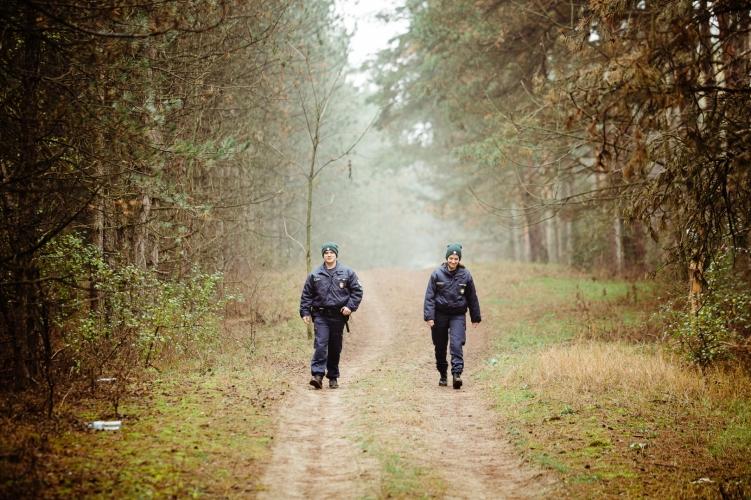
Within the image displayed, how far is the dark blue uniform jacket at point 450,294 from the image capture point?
9.78 metres

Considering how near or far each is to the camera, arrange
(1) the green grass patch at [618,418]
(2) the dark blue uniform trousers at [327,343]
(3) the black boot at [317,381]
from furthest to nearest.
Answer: (2) the dark blue uniform trousers at [327,343] → (3) the black boot at [317,381] → (1) the green grass patch at [618,418]

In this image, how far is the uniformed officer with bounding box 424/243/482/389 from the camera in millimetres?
9773

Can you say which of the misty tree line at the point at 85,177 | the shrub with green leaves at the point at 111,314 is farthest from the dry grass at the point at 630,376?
the misty tree line at the point at 85,177

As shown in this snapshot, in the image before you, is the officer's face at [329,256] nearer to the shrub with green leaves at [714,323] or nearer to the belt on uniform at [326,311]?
the belt on uniform at [326,311]

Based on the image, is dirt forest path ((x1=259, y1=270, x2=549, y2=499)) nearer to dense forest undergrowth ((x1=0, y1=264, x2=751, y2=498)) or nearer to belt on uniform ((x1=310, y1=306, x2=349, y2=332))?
dense forest undergrowth ((x1=0, y1=264, x2=751, y2=498))

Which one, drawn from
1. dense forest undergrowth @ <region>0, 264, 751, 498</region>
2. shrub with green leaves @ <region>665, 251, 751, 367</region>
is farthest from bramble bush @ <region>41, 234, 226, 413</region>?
shrub with green leaves @ <region>665, 251, 751, 367</region>

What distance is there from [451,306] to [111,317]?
560cm

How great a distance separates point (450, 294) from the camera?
980 centimetres

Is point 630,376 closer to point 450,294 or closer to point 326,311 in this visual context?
point 450,294

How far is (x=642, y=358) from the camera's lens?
9.72 m

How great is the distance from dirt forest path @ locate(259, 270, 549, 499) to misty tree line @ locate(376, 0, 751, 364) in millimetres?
3179

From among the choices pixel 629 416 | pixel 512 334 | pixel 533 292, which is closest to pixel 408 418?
pixel 629 416

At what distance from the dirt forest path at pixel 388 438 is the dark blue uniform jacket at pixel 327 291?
4.46 ft

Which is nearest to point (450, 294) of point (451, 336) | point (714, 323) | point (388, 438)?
point (451, 336)
